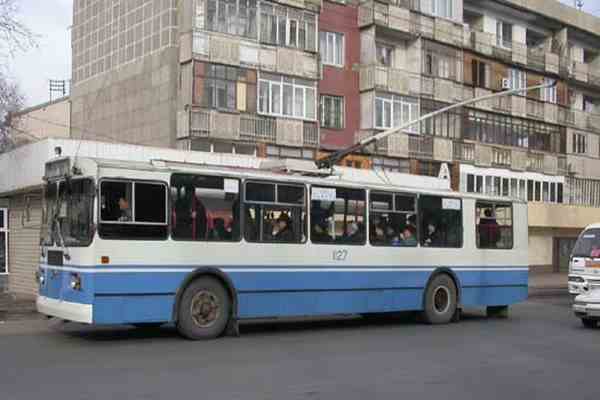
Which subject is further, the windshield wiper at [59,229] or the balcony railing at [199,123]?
the balcony railing at [199,123]

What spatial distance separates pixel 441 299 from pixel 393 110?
20.2 meters

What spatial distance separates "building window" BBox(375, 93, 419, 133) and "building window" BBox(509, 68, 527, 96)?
8.66 meters

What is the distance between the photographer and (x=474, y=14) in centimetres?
4300

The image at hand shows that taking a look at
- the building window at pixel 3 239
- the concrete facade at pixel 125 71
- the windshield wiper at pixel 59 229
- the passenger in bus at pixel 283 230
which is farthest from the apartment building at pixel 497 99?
the windshield wiper at pixel 59 229

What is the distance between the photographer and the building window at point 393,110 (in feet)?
119

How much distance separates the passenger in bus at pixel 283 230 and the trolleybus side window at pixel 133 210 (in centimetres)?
232

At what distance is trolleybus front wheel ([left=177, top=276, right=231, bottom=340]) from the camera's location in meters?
13.3

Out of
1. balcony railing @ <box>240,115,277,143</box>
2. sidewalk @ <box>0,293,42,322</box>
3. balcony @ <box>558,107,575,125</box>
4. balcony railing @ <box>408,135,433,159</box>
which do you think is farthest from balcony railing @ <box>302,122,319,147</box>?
balcony @ <box>558,107,575,125</box>

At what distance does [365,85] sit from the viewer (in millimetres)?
36125

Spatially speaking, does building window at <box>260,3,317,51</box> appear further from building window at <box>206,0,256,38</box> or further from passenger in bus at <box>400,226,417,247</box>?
passenger in bus at <box>400,226,417,247</box>

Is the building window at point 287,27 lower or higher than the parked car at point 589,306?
higher

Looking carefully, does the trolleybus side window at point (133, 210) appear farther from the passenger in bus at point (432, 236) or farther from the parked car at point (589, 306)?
the parked car at point (589, 306)

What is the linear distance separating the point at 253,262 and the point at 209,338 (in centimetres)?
155

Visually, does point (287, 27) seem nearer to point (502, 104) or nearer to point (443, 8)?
point (443, 8)
